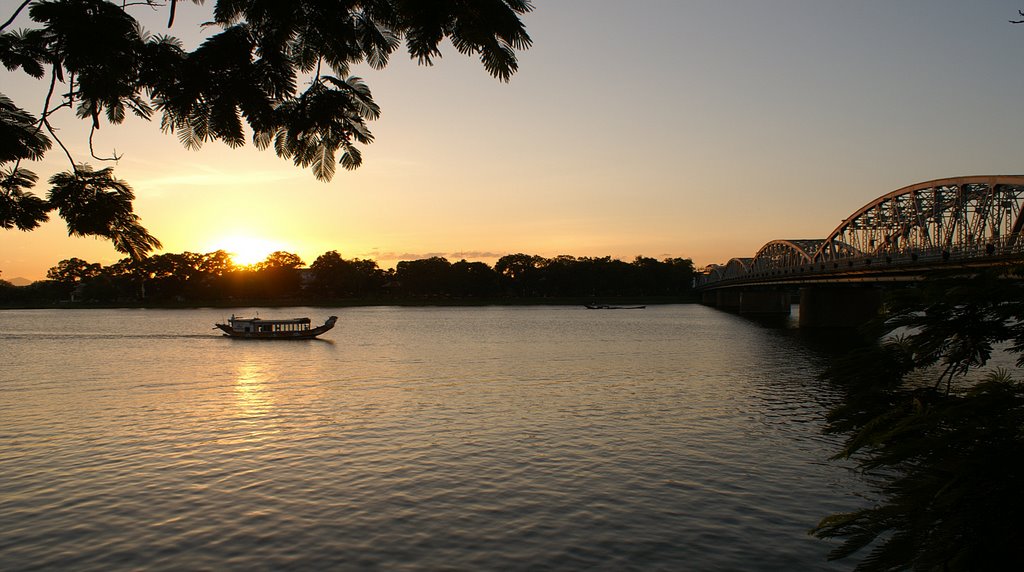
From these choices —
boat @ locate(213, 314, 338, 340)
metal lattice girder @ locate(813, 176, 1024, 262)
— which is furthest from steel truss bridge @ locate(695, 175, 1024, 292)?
boat @ locate(213, 314, 338, 340)

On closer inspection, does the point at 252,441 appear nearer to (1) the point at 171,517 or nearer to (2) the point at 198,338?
(1) the point at 171,517

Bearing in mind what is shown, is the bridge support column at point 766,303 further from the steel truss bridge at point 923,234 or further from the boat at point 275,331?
the boat at point 275,331

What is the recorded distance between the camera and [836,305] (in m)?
91.6

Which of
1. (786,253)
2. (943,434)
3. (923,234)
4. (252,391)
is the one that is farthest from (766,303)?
(943,434)

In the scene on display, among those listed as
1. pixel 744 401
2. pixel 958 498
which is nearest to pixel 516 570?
pixel 958 498

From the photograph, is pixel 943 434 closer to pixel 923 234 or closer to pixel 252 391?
pixel 252 391

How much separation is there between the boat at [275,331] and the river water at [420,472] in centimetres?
3604

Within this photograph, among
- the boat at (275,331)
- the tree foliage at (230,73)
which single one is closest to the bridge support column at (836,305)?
the boat at (275,331)

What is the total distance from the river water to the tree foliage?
9959mm

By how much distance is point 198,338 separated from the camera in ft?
278

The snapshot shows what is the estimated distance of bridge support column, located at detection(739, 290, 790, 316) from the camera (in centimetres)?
15000

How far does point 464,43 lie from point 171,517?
1580 centimetres

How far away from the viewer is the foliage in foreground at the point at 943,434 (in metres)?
3.66

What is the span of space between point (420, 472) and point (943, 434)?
17.7 meters
